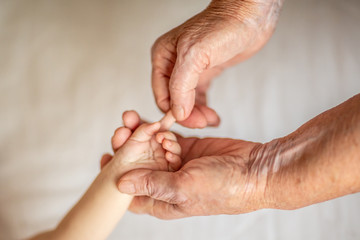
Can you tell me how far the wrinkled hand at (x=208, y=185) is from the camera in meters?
0.96

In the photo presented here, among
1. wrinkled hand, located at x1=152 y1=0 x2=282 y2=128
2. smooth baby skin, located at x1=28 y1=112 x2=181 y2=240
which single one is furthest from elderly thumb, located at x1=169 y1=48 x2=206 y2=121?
smooth baby skin, located at x1=28 y1=112 x2=181 y2=240

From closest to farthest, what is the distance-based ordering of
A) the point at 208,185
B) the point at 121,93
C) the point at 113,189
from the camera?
the point at 208,185 < the point at 113,189 < the point at 121,93

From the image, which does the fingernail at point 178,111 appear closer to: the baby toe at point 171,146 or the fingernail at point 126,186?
the baby toe at point 171,146

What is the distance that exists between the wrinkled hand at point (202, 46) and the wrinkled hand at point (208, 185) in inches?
9.4

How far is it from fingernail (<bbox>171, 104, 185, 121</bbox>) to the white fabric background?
0.43 meters

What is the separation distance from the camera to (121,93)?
167 cm

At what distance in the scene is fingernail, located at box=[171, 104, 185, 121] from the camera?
1.17 m

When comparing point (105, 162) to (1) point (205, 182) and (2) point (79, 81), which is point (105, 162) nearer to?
(1) point (205, 182)

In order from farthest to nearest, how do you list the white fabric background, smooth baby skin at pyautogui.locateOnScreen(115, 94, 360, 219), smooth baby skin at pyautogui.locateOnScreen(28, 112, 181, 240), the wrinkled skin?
the white fabric background, smooth baby skin at pyautogui.locateOnScreen(28, 112, 181, 240), the wrinkled skin, smooth baby skin at pyautogui.locateOnScreen(115, 94, 360, 219)

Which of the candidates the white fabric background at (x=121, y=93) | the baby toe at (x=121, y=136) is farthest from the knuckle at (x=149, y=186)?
the white fabric background at (x=121, y=93)

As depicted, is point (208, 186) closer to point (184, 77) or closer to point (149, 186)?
point (149, 186)

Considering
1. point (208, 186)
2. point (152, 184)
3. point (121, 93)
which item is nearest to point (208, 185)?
point (208, 186)

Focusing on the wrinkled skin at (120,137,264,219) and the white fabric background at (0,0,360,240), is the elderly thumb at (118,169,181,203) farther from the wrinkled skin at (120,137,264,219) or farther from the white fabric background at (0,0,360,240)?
the white fabric background at (0,0,360,240)

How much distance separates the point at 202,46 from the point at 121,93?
64cm
